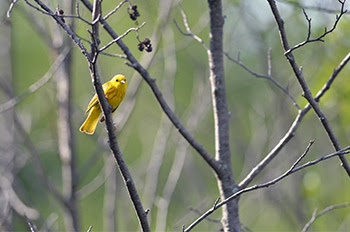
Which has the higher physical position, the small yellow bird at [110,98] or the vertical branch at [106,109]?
the small yellow bird at [110,98]

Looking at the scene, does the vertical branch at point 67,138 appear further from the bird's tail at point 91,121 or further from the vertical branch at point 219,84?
the vertical branch at point 219,84

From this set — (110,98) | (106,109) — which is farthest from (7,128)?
(106,109)

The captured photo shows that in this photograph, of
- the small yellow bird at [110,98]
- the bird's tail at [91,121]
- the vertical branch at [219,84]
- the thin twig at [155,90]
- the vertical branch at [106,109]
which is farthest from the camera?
the bird's tail at [91,121]

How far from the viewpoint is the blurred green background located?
5016 mm

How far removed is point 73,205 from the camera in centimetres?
455

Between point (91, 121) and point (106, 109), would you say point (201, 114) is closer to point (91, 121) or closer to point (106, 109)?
point (91, 121)

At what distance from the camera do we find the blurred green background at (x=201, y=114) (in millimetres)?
5016

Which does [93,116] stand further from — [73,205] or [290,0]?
[290,0]

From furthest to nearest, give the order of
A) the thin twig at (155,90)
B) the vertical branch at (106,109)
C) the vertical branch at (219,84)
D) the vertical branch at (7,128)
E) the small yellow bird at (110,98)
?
the vertical branch at (7,128), the small yellow bird at (110,98), the vertical branch at (219,84), the thin twig at (155,90), the vertical branch at (106,109)

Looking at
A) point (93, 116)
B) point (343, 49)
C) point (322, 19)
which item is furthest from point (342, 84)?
point (93, 116)

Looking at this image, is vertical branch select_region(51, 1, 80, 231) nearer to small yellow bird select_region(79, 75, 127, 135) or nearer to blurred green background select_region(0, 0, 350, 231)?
blurred green background select_region(0, 0, 350, 231)

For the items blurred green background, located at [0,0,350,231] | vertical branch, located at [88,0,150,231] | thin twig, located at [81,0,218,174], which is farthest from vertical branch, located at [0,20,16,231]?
vertical branch, located at [88,0,150,231]

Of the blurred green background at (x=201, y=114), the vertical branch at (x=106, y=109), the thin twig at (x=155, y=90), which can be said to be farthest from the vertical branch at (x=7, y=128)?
the vertical branch at (x=106, y=109)

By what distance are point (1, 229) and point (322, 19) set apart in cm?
384
